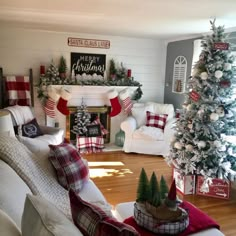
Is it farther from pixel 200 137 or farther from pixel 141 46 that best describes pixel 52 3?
pixel 141 46

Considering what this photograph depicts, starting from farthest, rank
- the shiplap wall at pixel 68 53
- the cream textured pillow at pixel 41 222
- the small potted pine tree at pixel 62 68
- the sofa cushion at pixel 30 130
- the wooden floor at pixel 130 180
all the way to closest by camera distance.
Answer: the small potted pine tree at pixel 62 68
the shiplap wall at pixel 68 53
the sofa cushion at pixel 30 130
the wooden floor at pixel 130 180
the cream textured pillow at pixel 41 222

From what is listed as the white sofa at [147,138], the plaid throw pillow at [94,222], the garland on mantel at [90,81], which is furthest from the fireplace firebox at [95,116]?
the plaid throw pillow at [94,222]

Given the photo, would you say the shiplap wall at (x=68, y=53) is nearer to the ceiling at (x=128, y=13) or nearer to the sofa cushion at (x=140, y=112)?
the sofa cushion at (x=140, y=112)

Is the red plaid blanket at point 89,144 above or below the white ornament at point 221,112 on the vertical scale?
below

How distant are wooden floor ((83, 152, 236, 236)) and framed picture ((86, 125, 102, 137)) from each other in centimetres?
41

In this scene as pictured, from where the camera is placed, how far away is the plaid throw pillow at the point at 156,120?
5.21 metres

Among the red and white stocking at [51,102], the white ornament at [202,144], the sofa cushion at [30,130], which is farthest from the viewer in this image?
the red and white stocking at [51,102]

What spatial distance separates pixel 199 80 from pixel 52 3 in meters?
2.00

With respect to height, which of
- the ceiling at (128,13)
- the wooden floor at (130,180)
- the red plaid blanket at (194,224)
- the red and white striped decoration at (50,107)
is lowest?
the wooden floor at (130,180)

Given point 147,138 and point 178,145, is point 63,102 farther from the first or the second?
point 178,145

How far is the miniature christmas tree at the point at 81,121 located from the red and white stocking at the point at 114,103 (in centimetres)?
54

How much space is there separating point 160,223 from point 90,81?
395cm

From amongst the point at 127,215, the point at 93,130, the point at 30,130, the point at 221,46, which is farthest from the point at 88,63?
the point at 127,215

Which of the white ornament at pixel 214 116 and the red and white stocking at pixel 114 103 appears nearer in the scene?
the white ornament at pixel 214 116
